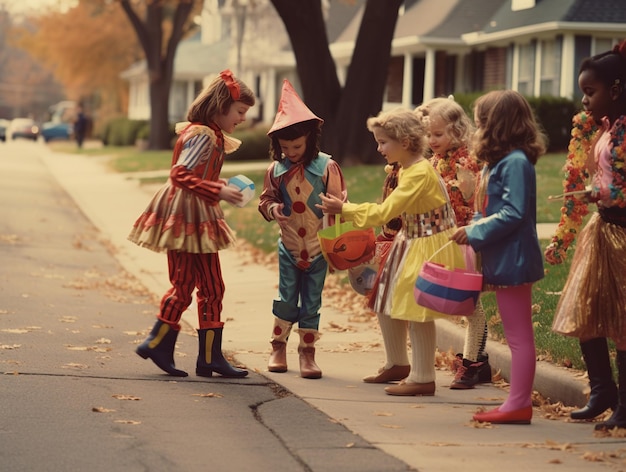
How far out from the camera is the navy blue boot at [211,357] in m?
7.77

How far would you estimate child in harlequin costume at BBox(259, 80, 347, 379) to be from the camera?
765 cm

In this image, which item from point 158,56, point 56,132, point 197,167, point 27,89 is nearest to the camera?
point 197,167

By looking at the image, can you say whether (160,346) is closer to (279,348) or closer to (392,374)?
(279,348)

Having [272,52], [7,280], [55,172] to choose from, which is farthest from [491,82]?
→ [7,280]

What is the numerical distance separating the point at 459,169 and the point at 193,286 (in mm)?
1773

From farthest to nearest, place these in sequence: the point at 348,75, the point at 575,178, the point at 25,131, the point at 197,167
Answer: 1. the point at 25,131
2. the point at 348,75
3. the point at 197,167
4. the point at 575,178

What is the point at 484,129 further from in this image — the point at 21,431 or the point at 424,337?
the point at 21,431

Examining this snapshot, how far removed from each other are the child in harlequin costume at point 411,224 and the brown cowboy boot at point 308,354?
2.24 ft

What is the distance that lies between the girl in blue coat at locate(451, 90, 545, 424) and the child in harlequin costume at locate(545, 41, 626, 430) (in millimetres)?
236

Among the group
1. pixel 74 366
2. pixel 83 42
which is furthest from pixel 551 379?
pixel 83 42

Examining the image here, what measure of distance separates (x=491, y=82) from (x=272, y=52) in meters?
17.4

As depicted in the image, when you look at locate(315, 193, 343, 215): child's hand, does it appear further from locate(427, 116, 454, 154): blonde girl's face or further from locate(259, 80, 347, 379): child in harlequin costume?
locate(427, 116, 454, 154): blonde girl's face

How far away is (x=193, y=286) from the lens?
7.71 metres

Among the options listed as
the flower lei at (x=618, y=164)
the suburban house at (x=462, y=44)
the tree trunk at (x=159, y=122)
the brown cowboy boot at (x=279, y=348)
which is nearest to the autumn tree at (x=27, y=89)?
the suburban house at (x=462, y=44)
